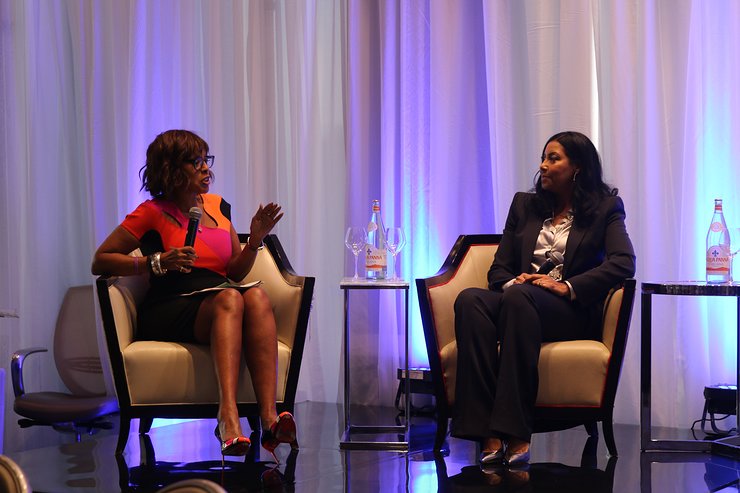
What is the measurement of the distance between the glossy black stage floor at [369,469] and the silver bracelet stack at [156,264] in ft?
2.09

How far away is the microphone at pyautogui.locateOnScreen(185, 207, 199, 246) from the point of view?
294cm

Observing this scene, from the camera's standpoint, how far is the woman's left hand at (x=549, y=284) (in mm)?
3131

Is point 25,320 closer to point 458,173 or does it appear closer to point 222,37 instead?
point 222,37

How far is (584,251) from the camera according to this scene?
326 cm

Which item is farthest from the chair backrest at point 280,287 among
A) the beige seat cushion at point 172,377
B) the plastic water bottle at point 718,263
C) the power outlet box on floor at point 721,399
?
the power outlet box on floor at point 721,399

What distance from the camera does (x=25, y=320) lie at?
13.2 ft

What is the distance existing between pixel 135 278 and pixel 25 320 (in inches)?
40.6

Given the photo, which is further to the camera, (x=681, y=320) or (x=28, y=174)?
(x=28, y=174)

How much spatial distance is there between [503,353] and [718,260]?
2.89ft

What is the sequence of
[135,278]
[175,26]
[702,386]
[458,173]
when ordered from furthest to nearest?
[175,26]
[458,173]
[702,386]
[135,278]

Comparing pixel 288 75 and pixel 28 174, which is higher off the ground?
pixel 288 75

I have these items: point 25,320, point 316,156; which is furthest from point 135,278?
point 316,156

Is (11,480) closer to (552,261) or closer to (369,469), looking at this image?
(369,469)

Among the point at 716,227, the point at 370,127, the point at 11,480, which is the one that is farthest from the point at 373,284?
the point at 11,480
